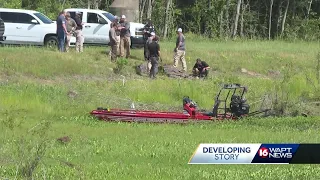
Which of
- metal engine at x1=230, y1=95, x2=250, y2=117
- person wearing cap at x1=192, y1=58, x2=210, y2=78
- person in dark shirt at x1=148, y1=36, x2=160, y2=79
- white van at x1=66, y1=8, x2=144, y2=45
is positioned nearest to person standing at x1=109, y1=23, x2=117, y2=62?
person in dark shirt at x1=148, y1=36, x2=160, y2=79

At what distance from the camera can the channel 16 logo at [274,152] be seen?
31.0 feet

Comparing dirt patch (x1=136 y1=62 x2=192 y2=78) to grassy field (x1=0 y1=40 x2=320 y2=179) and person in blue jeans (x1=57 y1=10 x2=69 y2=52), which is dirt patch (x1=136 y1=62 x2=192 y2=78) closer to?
grassy field (x1=0 y1=40 x2=320 y2=179)

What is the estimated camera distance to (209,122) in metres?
21.8

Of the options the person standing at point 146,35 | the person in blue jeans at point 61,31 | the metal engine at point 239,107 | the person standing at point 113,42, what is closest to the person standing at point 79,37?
the person in blue jeans at point 61,31

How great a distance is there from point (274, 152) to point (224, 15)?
51.9 meters

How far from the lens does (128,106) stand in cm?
2544

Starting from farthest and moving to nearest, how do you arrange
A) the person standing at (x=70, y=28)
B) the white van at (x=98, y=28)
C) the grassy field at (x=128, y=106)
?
the white van at (x=98, y=28)
the person standing at (x=70, y=28)
the grassy field at (x=128, y=106)

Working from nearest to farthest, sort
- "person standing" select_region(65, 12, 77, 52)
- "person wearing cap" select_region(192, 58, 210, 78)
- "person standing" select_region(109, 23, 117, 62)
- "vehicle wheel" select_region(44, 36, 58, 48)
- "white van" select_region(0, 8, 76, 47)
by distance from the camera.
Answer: "person standing" select_region(65, 12, 77, 52) → "person standing" select_region(109, 23, 117, 62) → "person wearing cap" select_region(192, 58, 210, 78) → "white van" select_region(0, 8, 76, 47) → "vehicle wheel" select_region(44, 36, 58, 48)

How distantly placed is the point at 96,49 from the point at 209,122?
39.4 ft

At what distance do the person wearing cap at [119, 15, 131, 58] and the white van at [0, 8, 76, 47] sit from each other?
2.55m

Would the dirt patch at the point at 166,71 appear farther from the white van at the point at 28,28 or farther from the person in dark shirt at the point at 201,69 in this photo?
the white van at the point at 28,28

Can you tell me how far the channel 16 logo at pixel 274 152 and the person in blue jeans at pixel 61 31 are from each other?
69.0 ft

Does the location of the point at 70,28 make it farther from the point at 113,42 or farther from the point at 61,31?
the point at 113,42

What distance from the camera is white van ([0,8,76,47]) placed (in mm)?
32312
